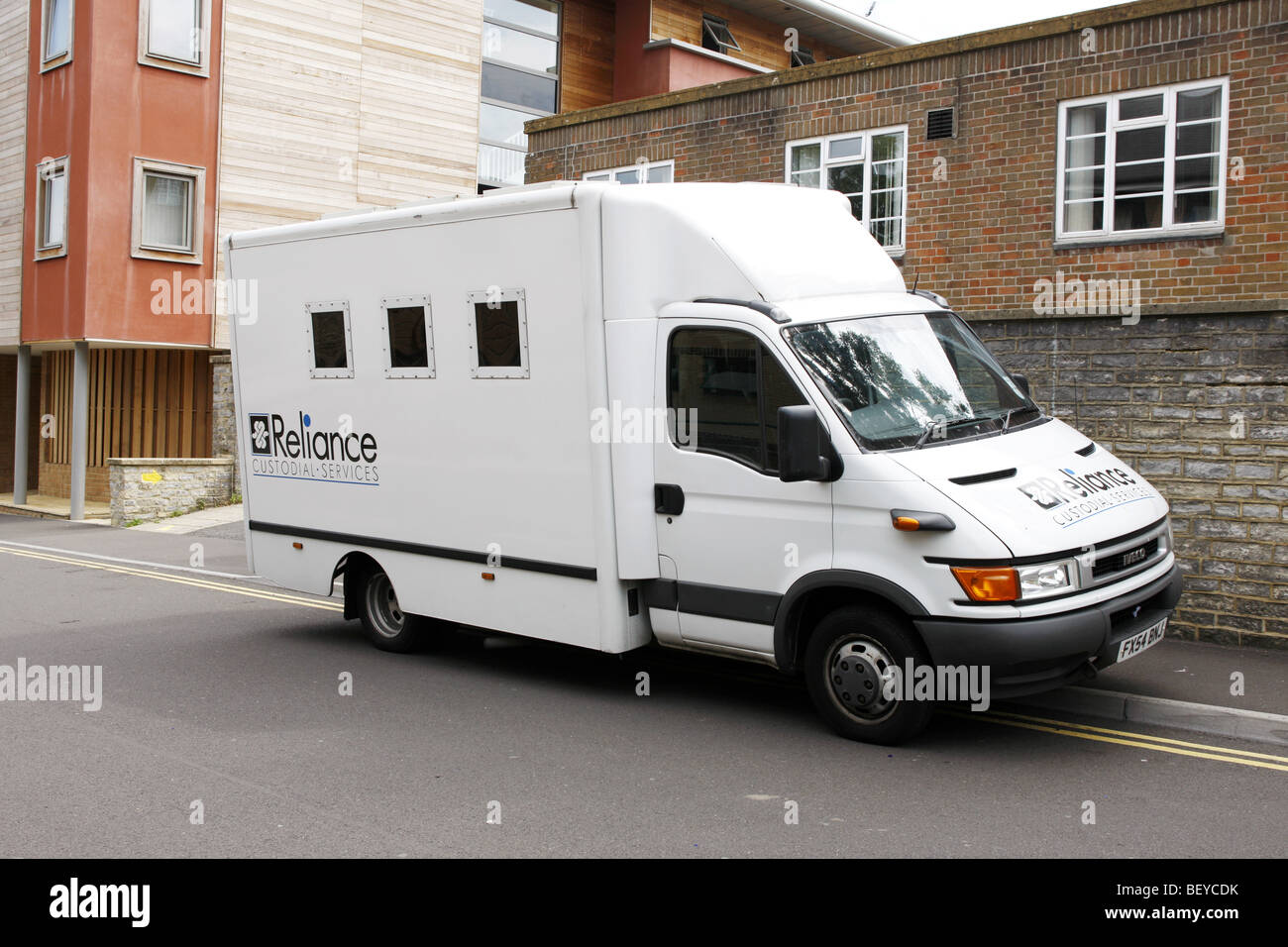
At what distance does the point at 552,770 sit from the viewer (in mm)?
6430

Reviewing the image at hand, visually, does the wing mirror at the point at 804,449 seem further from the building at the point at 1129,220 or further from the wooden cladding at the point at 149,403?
the wooden cladding at the point at 149,403

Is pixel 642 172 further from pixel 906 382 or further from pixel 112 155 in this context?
pixel 112 155

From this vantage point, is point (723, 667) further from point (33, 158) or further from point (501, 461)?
point (33, 158)

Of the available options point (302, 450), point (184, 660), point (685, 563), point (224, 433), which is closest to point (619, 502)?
point (685, 563)

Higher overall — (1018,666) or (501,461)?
(501,461)

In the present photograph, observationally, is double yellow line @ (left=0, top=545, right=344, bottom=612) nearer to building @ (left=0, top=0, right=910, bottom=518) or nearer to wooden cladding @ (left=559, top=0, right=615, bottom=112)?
building @ (left=0, top=0, right=910, bottom=518)

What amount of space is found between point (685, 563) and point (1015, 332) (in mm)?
4911

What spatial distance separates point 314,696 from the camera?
809 cm

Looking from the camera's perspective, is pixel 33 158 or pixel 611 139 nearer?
pixel 611 139

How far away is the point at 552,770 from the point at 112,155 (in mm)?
18340

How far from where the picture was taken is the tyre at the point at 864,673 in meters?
6.58

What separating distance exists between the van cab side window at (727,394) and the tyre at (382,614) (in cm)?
311

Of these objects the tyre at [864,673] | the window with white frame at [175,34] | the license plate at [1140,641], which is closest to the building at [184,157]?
the window with white frame at [175,34]

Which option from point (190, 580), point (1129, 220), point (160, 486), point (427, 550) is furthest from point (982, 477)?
point (160, 486)
